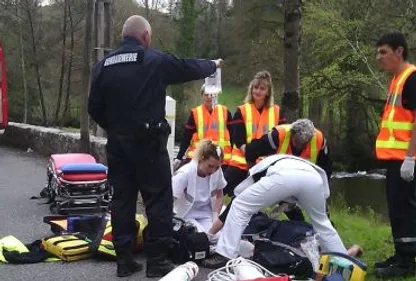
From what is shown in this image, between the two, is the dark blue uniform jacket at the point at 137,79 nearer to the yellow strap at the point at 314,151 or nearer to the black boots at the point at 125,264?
the black boots at the point at 125,264

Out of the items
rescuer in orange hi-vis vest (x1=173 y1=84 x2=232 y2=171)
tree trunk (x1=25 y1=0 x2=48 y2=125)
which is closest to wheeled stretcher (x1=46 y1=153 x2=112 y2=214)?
rescuer in orange hi-vis vest (x1=173 y1=84 x2=232 y2=171)

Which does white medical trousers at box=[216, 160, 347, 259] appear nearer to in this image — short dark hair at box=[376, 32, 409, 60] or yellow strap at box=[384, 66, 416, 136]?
yellow strap at box=[384, 66, 416, 136]

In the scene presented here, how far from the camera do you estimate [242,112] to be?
21.8ft

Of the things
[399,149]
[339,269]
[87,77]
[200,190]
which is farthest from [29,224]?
[87,77]

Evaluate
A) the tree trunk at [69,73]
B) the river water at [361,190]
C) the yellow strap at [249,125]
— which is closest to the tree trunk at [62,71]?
the tree trunk at [69,73]

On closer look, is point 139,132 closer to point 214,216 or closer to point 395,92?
point 214,216

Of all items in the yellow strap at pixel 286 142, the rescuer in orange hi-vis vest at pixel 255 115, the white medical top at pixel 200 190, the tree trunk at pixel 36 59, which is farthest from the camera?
the tree trunk at pixel 36 59

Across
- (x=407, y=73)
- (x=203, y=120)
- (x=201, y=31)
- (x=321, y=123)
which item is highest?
(x=201, y=31)

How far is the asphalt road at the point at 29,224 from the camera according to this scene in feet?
16.6

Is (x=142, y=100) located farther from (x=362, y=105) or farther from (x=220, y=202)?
(x=362, y=105)

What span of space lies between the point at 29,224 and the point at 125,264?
240 centimetres

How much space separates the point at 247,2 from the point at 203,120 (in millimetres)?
29071

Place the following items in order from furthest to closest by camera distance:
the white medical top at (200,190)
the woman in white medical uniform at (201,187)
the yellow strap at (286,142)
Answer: the white medical top at (200,190) < the woman in white medical uniform at (201,187) < the yellow strap at (286,142)

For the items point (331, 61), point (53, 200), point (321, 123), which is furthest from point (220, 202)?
point (321, 123)
